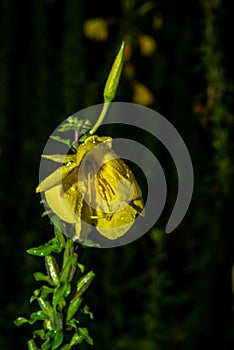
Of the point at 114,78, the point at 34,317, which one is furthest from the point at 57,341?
the point at 114,78

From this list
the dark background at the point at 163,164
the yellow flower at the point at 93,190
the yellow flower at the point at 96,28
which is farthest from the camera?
the yellow flower at the point at 96,28

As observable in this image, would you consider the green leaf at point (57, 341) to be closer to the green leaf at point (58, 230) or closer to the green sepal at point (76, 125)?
the green leaf at point (58, 230)

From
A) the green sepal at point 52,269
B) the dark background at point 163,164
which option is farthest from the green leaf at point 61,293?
the dark background at point 163,164

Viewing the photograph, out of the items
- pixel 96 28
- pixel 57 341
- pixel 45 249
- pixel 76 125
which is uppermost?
pixel 96 28

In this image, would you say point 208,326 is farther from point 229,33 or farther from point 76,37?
point 229,33

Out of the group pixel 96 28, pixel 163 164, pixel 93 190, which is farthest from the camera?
pixel 96 28

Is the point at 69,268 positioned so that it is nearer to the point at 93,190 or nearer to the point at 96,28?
A: the point at 93,190
